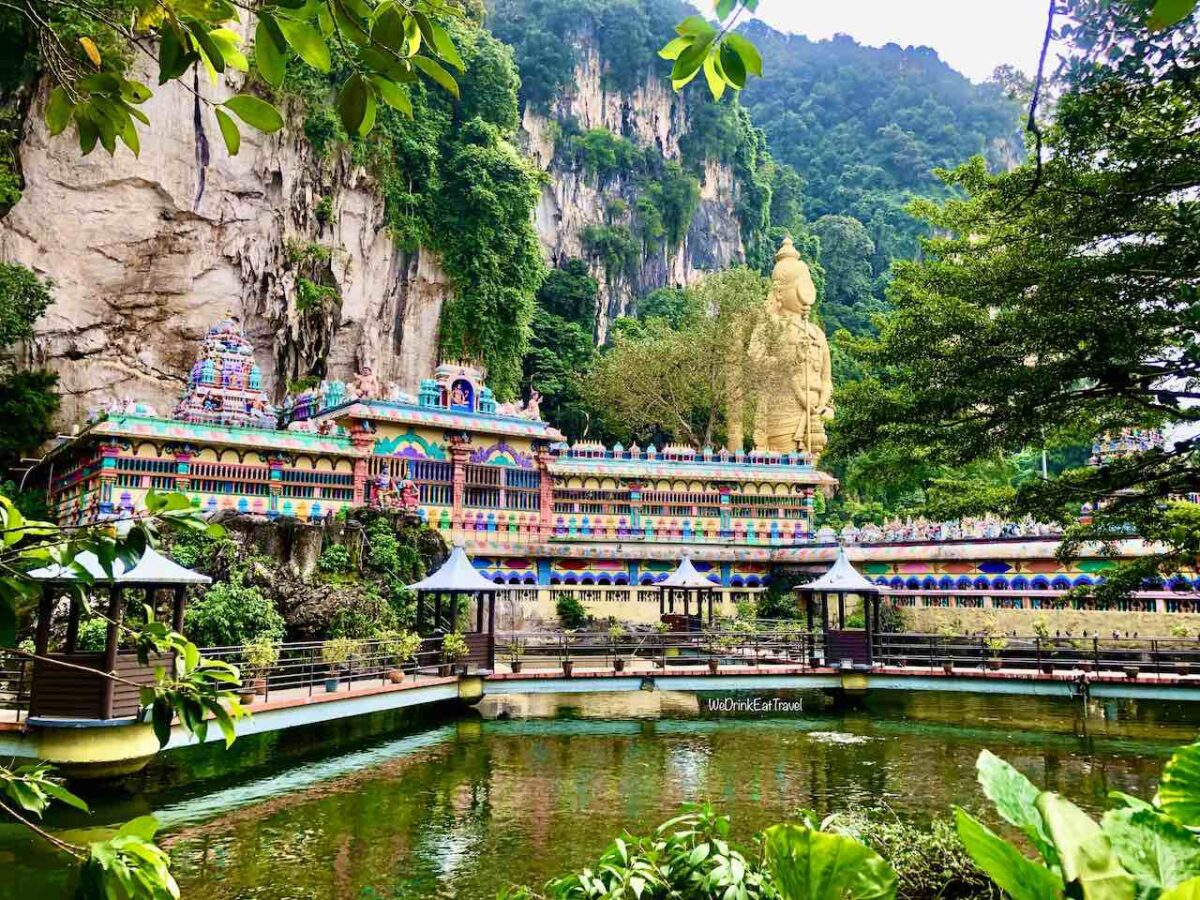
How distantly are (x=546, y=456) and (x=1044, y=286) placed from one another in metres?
19.6

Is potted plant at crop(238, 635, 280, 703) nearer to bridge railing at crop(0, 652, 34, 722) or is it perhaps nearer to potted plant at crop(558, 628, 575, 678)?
bridge railing at crop(0, 652, 34, 722)

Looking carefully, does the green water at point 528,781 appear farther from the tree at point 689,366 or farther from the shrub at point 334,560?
the tree at point 689,366

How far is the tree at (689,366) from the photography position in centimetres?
3341

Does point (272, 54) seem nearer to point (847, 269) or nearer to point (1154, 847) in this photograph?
point (1154, 847)

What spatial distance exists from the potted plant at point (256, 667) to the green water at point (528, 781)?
1.00 m

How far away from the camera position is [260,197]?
29328 mm

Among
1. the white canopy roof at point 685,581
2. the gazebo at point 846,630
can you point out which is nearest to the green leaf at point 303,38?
the gazebo at point 846,630

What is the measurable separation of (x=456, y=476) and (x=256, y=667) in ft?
48.4

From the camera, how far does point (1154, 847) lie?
5.27 feet

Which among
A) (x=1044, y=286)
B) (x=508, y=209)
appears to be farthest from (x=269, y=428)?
(x=1044, y=286)

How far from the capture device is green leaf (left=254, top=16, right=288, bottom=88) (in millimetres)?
1782

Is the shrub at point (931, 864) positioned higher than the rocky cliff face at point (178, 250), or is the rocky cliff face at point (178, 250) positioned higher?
the rocky cliff face at point (178, 250)

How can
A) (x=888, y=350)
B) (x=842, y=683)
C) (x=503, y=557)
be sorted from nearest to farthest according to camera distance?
(x=888, y=350)
(x=842, y=683)
(x=503, y=557)

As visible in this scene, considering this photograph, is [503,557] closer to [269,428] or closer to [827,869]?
[269,428]
